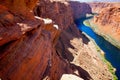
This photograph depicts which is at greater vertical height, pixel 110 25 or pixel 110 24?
pixel 110 24

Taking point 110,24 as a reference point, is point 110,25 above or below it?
below

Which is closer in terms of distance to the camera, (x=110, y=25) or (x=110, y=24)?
(x=110, y=25)

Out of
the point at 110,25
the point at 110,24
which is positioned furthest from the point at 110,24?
the point at 110,25

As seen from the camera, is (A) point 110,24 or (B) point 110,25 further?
(A) point 110,24

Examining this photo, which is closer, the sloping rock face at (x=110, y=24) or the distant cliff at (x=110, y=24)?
the sloping rock face at (x=110, y=24)

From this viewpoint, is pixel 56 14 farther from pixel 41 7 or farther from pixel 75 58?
pixel 75 58

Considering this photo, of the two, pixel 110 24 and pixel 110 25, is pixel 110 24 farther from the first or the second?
pixel 110 25

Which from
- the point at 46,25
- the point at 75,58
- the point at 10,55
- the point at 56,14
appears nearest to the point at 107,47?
the point at 56,14

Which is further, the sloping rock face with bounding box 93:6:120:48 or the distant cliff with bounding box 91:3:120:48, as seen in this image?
the distant cliff with bounding box 91:3:120:48
